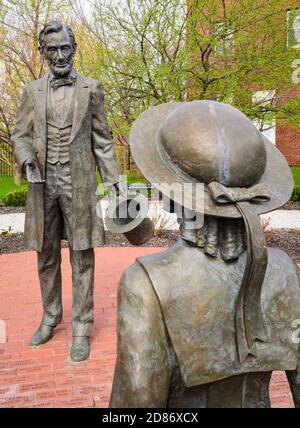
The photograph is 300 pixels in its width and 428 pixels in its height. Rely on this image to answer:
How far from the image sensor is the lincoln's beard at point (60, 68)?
3467 millimetres

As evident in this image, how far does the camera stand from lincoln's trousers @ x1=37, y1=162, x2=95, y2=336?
3.63 metres

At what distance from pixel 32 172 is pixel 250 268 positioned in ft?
8.02

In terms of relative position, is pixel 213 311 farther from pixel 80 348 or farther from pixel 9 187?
pixel 9 187

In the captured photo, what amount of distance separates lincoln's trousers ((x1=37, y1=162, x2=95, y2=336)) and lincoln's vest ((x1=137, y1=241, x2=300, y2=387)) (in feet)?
7.80

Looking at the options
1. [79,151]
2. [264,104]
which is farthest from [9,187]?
[79,151]

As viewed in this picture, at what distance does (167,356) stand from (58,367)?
8.39ft

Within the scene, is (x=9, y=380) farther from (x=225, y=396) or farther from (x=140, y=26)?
(x=140, y=26)

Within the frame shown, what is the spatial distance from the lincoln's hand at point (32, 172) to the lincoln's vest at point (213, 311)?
86.3 inches

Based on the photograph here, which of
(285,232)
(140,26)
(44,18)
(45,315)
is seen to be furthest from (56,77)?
(44,18)

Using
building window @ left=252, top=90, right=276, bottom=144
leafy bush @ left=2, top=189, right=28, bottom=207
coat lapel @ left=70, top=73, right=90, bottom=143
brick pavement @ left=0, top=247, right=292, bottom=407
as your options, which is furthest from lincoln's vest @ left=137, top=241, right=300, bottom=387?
leafy bush @ left=2, top=189, right=28, bottom=207

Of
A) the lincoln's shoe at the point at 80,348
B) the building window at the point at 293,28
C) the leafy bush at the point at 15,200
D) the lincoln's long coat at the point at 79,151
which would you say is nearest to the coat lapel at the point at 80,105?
the lincoln's long coat at the point at 79,151

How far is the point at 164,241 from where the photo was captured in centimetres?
871

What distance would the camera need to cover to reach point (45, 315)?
4082mm

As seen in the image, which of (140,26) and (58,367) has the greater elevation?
(140,26)
